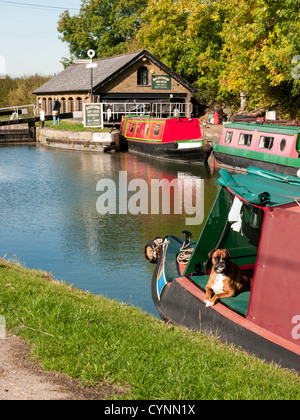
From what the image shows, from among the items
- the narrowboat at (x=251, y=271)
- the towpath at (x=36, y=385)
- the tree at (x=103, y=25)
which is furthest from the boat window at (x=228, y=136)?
the tree at (x=103, y=25)

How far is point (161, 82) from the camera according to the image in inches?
1714

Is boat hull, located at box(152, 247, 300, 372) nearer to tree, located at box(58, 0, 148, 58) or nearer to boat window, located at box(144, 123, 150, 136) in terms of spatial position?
boat window, located at box(144, 123, 150, 136)

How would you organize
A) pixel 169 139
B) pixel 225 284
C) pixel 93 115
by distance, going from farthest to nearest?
pixel 93 115 → pixel 169 139 → pixel 225 284

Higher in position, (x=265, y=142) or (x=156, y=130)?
(x=265, y=142)

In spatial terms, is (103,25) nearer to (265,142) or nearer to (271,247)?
(265,142)

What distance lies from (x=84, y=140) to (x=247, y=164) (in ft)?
48.5

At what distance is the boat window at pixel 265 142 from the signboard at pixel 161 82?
2187 cm

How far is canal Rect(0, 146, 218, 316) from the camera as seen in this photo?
11414 mm

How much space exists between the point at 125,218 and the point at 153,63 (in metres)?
29.0

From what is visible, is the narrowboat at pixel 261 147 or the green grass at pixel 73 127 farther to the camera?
the green grass at pixel 73 127

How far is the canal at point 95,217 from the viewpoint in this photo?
11414 mm

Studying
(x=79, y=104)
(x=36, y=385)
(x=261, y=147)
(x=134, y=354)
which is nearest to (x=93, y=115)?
(x=79, y=104)

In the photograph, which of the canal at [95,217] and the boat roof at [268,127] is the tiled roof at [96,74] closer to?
the canal at [95,217]

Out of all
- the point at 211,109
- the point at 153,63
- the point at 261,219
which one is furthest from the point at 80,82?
the point at 261,219
